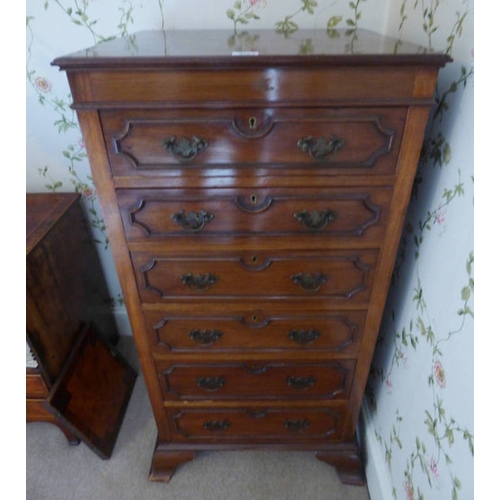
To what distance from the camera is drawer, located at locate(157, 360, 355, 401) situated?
41.1 inches

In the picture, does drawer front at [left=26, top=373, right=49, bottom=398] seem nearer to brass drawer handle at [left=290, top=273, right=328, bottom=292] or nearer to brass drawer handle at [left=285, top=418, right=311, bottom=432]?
brass drawer handle at [left=285, top=418, right=311, bottom=432]

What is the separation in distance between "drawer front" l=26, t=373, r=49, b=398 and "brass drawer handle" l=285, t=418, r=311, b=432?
32.0 inches

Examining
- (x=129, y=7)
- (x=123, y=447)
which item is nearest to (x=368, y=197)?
(x=129, y=7)

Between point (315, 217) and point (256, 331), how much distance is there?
37cm

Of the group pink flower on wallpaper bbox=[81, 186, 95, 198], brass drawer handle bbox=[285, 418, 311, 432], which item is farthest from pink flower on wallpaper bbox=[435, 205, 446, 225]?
pink flower on wallpaper bbox=[81, 186, 95, 198]

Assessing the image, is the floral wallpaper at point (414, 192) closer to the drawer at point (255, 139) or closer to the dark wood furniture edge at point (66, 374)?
the drawer at point (255, 139)

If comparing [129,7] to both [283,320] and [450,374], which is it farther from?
[450,374]

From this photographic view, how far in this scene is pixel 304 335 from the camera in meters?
0.98

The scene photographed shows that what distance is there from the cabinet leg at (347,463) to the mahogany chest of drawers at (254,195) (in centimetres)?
20

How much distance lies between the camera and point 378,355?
4.05 ft

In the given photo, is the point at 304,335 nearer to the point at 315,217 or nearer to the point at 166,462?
the point at 315,217

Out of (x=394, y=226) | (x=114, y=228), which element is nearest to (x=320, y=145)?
(x=394, y=226)

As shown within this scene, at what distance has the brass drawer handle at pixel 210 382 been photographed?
42.1 inches

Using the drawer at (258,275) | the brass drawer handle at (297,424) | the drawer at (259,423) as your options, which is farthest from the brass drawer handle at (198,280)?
the brass drawer handle at (297,424)
